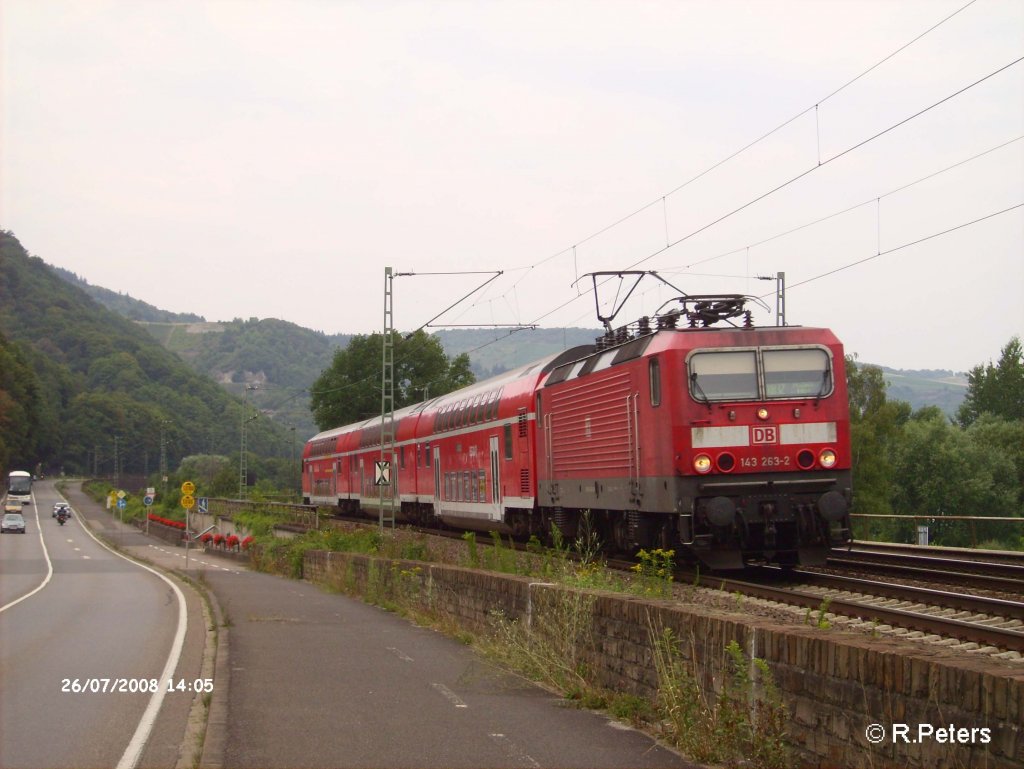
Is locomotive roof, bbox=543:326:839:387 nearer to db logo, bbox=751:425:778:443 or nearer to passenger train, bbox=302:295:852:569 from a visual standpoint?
passenger train, bbox=302:295:852:569

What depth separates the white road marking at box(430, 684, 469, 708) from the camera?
9.46 m

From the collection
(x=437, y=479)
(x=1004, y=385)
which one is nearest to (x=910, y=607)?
(x=437, y=479)

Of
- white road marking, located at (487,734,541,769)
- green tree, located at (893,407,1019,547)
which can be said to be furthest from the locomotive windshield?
green tree, located at (893,407,1019,547)

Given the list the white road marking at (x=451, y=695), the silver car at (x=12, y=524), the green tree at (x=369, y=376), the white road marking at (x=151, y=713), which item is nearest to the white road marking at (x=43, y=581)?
the silver car at (x=12, y=524)

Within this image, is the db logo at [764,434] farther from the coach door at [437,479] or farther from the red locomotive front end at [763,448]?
the coach door at [437,479]

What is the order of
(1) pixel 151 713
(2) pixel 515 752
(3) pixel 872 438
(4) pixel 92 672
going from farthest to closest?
(3) pixel 872 438, (4) pixel 92 672, (1) pixel 151 713, (2) pixel 515 752

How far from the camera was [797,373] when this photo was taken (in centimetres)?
1574

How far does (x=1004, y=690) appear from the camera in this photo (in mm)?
5125

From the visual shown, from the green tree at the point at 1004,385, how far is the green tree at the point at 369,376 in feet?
146

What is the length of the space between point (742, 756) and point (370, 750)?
7.70 feet

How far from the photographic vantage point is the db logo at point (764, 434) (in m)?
15.3

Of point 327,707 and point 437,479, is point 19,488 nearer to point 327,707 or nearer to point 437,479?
point 437,479

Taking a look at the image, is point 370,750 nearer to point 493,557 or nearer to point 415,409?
point 493,557

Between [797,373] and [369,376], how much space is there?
242ft
